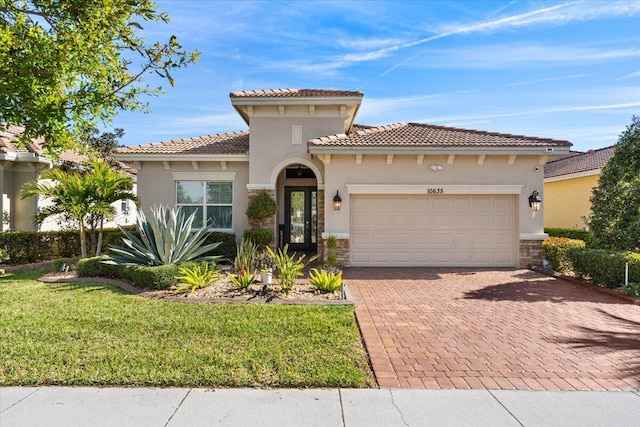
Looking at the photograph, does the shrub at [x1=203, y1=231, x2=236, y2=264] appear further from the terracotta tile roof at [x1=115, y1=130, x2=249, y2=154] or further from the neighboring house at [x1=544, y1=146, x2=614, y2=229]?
the neighboring house at [x1=544, y1=146, x2=614, y2=229]

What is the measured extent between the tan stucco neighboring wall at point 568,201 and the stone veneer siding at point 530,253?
24.9ft

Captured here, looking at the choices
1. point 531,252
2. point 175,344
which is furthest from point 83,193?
point 531,252

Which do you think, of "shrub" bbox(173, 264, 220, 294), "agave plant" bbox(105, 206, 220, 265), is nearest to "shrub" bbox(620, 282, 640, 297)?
"shrub" bbox(173, 264, 220, 294)

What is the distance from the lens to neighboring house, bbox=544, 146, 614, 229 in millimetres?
17406

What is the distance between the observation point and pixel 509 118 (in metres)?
17.8

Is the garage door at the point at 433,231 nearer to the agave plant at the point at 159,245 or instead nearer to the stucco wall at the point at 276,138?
the stucco wall at the point at 276,138

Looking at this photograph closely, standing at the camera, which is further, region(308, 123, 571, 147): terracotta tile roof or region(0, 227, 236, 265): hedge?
region(0, 227, 236, 265): hedge

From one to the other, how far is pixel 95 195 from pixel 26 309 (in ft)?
15.7

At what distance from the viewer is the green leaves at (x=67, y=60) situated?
7.07 meters

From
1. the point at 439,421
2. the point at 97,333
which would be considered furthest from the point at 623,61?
the point at 97,333

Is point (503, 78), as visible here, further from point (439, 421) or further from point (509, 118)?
point (439, 421)

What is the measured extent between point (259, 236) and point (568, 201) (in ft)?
55.1

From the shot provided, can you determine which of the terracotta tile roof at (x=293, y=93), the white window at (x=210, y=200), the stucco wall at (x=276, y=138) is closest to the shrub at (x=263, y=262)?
the stucco wall at (x=276, y=138)

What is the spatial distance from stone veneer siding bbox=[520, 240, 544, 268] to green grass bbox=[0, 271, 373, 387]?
798 centimetres
